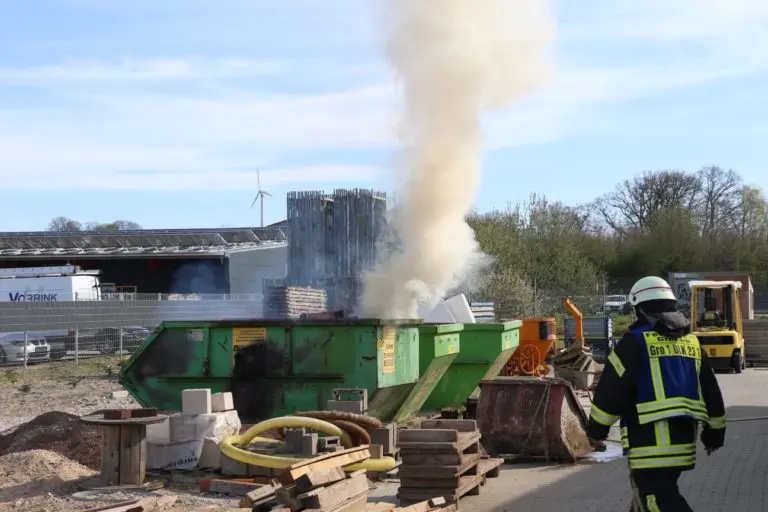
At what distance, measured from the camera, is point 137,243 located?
49.4 metres

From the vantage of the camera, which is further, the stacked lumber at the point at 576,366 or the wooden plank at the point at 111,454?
the stacked lumber at the point at 576,366

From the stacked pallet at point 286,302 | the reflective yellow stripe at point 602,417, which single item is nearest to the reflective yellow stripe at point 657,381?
the reflective yellow stripe at point 602,417

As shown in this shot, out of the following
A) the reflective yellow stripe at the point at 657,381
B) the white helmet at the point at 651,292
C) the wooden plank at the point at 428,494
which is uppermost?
the white helmet at the point at 651,292

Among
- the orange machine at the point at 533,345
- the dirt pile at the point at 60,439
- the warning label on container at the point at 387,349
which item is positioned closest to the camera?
the dirt pile at the point at 60,439

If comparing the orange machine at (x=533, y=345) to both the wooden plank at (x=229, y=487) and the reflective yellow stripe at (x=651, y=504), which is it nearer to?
the wooden plank at (x=229, y=487)

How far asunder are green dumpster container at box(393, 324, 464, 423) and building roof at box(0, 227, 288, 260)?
28905mm

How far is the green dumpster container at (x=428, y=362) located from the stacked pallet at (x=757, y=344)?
19981mm

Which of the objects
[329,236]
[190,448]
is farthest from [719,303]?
[190,448]

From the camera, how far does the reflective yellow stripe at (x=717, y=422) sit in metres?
5.71

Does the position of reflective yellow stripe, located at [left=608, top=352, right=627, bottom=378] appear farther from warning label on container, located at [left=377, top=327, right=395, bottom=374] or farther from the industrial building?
the industrial building

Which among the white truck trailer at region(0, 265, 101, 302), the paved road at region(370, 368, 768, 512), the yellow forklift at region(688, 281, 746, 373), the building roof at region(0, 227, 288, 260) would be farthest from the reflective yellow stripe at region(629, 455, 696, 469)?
the building roof at region(0, 227, 288, 260)

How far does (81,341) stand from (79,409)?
10.6m

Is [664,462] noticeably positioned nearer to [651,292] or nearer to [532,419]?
[651,292]

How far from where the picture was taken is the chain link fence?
25.3 metres
